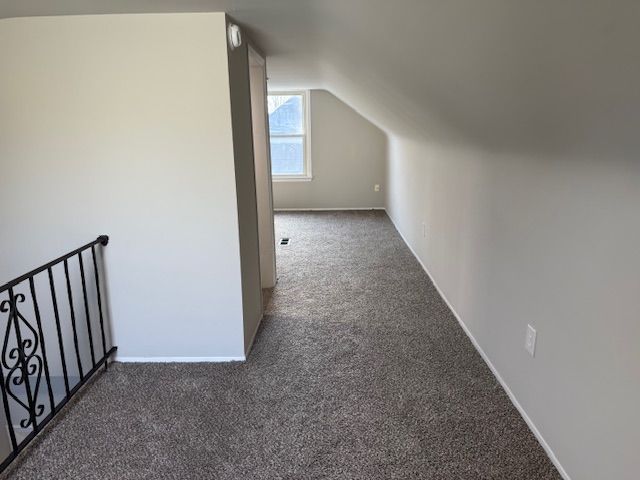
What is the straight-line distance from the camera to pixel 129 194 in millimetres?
2443

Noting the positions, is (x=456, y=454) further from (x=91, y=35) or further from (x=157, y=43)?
(x=91, y=35)

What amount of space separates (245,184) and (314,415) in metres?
1.33

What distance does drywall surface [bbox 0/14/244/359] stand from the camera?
89.9 inches

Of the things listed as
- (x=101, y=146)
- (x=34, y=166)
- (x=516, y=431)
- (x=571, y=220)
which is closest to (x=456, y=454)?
(x=516, y=431)

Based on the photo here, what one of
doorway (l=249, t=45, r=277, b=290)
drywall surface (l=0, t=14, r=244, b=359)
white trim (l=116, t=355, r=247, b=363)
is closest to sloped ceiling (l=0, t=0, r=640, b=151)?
drywall surface (l=0, t=14, r=244, b=359)

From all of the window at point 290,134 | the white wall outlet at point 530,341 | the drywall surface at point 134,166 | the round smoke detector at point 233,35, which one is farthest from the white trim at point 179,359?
the window at point 290,134

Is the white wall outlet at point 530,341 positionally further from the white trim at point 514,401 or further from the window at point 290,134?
the window at point 290,134

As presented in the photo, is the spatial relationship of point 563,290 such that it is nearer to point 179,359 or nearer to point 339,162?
→ point 179,359

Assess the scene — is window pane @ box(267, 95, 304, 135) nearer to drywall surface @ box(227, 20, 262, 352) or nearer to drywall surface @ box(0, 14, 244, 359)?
drywall surface @ box(227, 20, 262, 352)

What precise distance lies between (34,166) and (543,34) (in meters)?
2.42

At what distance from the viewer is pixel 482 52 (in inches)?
57.7

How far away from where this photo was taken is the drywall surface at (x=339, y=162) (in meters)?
6.71

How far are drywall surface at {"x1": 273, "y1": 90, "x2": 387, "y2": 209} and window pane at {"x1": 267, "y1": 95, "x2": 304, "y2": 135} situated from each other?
0.71 feet

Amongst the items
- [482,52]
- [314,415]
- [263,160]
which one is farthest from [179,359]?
[482,52]
